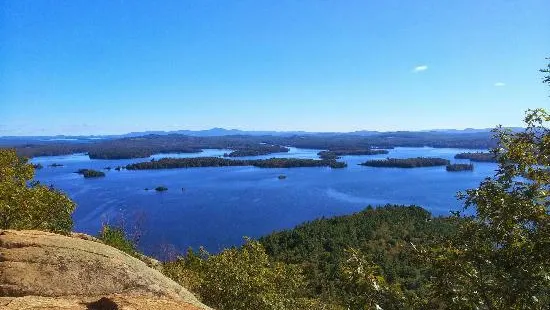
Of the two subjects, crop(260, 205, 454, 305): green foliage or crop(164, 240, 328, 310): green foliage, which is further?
crop(260, 205, 454, 305): green foliage

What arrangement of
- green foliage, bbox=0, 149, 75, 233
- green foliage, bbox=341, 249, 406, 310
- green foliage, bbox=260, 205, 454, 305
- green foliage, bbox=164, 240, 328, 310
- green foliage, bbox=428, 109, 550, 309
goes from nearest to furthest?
green foliage, bbox=428, 109, 550, 309
green foliage, bbox=341, 249, 406, 310
green foliage, bbox=0, 149, 75, 233
green foliage, bbox=164, 240, 328, 310
green foliage, bbox=260, 205, 454, 305

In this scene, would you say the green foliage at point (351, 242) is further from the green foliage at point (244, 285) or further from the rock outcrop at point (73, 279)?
the rock outcrop at point (73, 279)

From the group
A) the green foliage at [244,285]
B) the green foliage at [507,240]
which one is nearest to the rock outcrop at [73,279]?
the green foliage at [507,240]

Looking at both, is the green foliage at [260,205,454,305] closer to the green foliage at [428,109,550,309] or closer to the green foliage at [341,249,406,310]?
the green foliage at [341,249,406,310]

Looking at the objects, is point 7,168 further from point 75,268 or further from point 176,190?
point 176,190

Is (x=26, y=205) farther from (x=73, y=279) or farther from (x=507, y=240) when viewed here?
(x=507, y=240)

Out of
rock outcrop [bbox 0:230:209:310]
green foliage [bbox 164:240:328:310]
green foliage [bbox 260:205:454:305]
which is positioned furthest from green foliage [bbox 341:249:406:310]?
green foliage [bbox 260:205:454:305]

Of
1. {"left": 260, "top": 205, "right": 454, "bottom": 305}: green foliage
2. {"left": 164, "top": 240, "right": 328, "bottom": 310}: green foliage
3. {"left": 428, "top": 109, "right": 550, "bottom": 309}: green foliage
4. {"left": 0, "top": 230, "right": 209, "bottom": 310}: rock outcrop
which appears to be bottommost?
{"left": 260, "top": 205, "right": 454, "bottom": 305}: green foliage

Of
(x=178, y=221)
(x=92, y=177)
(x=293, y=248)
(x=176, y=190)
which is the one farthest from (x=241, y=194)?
(x=92, y=177)
